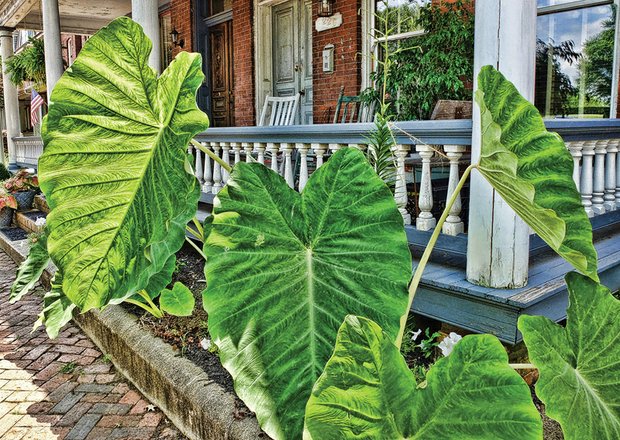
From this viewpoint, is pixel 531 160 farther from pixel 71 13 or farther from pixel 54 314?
pixel 71 13

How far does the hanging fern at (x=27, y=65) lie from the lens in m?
10.7

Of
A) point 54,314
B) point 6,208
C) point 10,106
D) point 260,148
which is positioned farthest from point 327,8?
point 10,106

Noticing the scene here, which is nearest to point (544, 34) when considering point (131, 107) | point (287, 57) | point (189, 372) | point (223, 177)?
point (223, 177)

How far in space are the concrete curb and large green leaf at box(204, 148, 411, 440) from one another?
79 cm

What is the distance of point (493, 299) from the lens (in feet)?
7.64

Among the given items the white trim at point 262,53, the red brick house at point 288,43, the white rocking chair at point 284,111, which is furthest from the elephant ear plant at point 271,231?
the white trim at point 262,53

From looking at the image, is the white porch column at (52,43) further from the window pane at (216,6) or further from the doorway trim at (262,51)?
the window pane at (216,6)

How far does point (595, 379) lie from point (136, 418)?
2.01 m

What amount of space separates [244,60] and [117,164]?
7.02 meters

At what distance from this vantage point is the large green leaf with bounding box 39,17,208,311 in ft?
4.16

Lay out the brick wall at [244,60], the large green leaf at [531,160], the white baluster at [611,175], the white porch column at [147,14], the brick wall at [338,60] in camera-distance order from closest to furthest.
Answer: the large green leaf at [531,160] → the white baluster at [611,175] → the white porch column at [147,14] → the brick wall at [338,60] → the brick wall at [244,60]

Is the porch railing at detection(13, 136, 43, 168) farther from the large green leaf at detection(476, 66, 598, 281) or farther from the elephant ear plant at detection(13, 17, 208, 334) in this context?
the large green leaf at detection(476, 66, 598, 281)

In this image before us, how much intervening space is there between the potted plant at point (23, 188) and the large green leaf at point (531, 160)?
7.64 metres

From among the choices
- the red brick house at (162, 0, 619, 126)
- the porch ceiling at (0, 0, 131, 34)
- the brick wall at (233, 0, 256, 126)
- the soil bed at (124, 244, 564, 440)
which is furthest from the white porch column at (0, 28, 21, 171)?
the soil bed at (124, 244, 564, 440)
